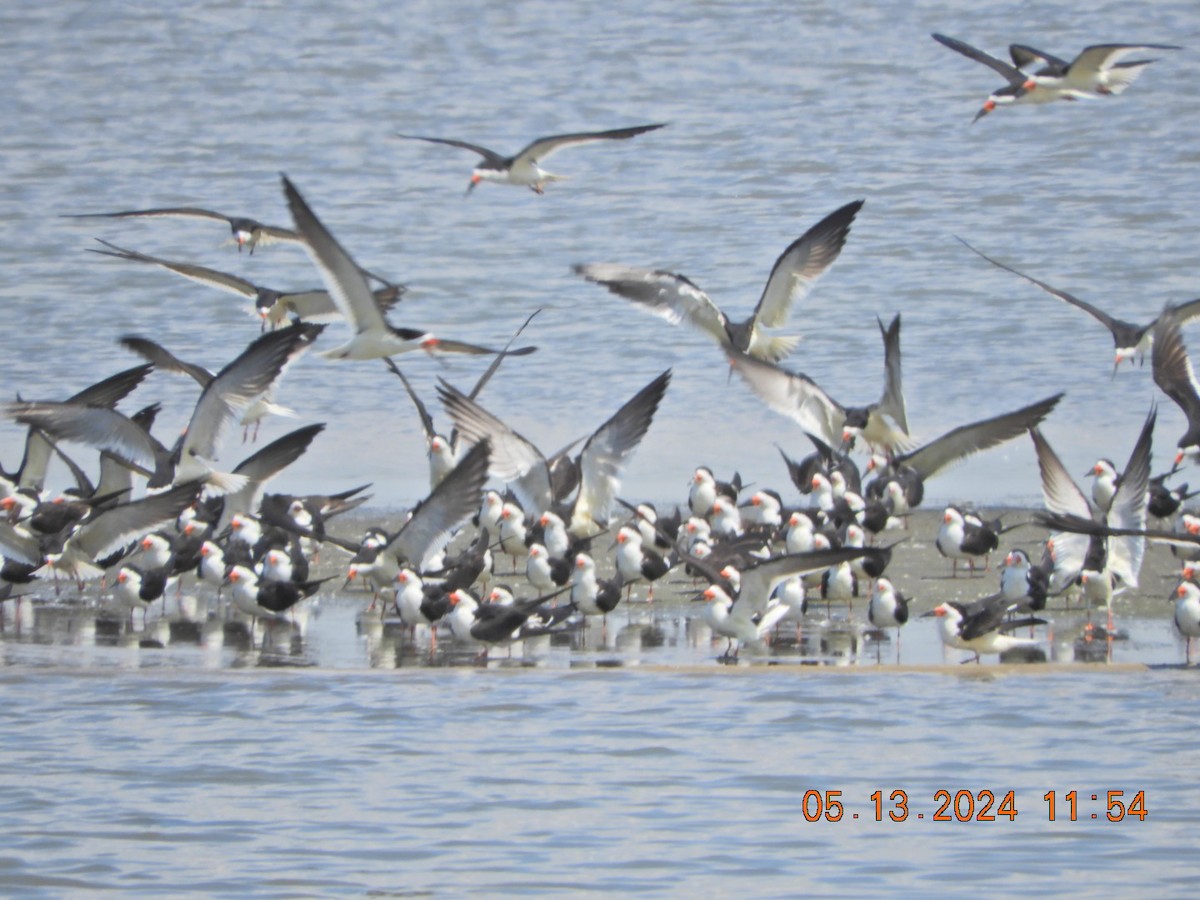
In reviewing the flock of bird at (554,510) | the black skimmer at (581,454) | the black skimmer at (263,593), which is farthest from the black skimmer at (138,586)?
the black skimmer at (581,454)

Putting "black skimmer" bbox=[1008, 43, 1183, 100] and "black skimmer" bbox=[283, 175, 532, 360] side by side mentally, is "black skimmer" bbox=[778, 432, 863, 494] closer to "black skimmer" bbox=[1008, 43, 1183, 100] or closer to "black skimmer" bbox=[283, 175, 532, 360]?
"black skimmer" bbox=[283, 175, 532, 360]

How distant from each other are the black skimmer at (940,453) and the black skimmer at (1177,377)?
702mm

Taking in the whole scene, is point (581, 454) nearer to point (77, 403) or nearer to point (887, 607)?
point (887, 607)

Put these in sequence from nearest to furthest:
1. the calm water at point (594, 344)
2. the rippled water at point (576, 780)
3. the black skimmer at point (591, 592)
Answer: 1. the rippled water at point (576, 780)
2. the calm water at point (594, 344)
3. the black skimmer at point (591, 592)

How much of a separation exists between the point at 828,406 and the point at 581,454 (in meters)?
1.56

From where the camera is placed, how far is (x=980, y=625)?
10234mm

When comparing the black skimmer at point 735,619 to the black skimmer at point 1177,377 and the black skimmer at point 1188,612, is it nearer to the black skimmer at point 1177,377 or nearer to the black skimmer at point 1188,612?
the black skimmer at point 1188,612

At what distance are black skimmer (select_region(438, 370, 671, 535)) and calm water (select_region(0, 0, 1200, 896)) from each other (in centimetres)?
208

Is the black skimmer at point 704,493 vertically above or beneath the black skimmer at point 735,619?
above

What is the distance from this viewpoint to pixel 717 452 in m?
17.3

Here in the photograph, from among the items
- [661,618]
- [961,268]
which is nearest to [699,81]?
[961,268]

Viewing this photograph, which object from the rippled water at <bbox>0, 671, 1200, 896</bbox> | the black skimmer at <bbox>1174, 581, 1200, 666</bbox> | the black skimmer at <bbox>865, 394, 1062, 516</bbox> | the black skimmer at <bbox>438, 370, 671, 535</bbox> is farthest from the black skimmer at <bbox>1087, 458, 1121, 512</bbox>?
the rippled water at <bbox>0, 671, 1200, 896</bbox>

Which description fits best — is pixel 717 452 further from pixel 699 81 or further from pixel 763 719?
pixel 699 81

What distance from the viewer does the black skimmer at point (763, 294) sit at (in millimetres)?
14047
